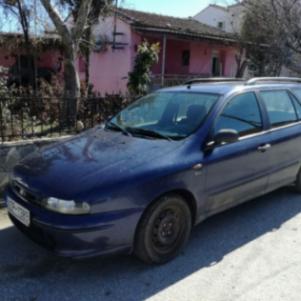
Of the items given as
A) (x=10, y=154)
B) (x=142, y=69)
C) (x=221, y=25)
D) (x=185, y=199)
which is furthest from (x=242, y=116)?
(x=221, y=25)

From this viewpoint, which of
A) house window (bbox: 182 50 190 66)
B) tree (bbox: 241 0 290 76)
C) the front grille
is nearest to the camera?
the front grille

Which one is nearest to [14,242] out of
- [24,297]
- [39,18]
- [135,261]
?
[24,297]

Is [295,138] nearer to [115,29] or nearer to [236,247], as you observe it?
[236,247]

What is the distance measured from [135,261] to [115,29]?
1450 cm

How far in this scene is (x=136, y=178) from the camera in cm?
294

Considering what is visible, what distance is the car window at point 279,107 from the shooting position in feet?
14.4

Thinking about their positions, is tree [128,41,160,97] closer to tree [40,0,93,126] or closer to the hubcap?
tree [40,0,93,126]

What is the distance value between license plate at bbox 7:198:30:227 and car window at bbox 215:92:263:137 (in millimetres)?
1970

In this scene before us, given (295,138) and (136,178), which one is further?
(295,138)

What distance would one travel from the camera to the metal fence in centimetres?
546

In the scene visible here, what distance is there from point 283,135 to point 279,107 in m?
0.40

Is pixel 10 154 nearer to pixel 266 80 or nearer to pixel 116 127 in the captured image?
pixel 116 127

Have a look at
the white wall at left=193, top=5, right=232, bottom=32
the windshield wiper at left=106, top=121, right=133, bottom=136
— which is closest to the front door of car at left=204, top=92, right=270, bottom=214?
the windshield wiper at left=106, top=121, right=133, bottom=136

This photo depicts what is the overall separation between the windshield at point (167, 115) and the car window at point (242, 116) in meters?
0.19
